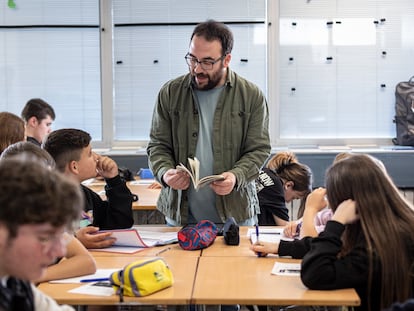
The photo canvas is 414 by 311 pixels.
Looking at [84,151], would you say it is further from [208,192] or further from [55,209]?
[55,209]

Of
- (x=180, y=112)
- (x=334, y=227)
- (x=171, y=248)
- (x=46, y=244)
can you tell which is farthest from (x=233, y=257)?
(x=46, y=244)

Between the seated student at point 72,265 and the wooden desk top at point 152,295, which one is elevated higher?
the seated student at point 72,265

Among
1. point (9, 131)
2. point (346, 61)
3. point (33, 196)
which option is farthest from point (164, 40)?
point (33, 196)

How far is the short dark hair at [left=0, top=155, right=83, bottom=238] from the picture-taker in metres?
1.32

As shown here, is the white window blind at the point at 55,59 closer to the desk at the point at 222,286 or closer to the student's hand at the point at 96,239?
the student's hand at the point at 96,239

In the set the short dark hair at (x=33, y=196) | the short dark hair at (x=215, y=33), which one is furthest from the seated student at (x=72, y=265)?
the short dark hair at (x=215, y=33)

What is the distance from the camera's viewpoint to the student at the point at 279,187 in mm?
3873

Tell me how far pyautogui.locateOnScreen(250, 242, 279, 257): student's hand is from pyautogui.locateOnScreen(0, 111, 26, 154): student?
6.39ft

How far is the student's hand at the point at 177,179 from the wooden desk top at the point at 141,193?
1233mm

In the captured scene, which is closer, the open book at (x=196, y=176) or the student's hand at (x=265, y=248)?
the student's hand at (x=265, y=248)

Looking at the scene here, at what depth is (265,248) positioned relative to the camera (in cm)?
256

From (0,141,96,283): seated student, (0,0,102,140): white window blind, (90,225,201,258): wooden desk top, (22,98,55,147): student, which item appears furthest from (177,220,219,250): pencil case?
(0,0,102,140): white window blind

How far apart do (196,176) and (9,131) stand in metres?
1.57

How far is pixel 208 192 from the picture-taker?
3043 mm
